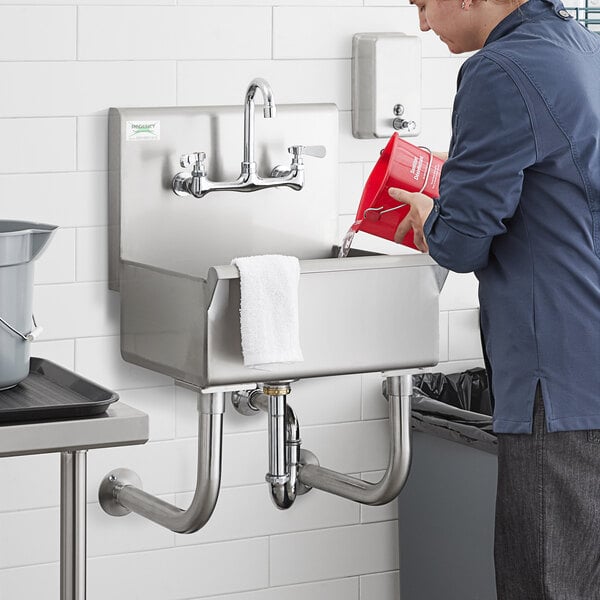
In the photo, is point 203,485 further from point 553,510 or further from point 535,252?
point 535,252

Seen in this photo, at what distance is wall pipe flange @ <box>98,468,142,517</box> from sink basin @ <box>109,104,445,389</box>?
0.84ft

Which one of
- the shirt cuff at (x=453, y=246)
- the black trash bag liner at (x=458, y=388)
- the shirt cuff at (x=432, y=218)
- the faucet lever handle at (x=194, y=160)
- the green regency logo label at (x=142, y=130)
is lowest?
the black trash bag liner at (x=458, y=388)

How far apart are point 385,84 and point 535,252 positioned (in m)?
0.86

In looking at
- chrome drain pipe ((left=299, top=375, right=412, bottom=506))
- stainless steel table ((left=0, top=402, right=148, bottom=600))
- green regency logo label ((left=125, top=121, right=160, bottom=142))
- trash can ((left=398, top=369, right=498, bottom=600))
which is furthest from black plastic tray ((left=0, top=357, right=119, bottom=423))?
trash can ((left=398, top=369, right=498, bottom=600))


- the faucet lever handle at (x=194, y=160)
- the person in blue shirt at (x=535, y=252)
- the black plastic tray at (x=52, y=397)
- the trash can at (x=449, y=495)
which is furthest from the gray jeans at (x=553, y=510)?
the faucet lever handle at (x=194, y=160)

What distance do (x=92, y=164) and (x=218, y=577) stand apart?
36.1 inches

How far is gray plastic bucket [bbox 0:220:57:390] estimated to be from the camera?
1.69m

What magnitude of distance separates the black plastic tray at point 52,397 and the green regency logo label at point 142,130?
56cm

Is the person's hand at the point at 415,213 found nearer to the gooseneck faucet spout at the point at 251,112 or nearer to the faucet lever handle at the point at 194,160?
the gooseneck faucet spout at the point at 251,112

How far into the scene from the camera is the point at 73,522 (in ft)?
6.22

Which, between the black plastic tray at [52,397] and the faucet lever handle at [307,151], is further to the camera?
the faucet lever handle at [307,151]

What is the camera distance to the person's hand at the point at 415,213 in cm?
203

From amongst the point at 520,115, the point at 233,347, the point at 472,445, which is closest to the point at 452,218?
the point at 520,115

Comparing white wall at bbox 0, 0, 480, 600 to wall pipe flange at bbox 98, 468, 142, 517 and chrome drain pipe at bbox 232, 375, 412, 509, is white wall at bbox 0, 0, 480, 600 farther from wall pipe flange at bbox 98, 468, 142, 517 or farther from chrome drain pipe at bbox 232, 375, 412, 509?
chrome drain pipe at bbox 232, 375, 412, 509
